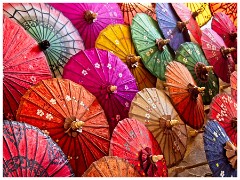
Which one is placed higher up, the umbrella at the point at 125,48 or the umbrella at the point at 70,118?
the umbrella at the point at 125,48

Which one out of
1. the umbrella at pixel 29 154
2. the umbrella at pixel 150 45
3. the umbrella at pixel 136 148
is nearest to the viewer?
the umbrella at pixel 29 154

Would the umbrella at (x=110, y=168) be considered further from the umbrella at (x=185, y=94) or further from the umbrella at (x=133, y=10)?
the umbrella at (x=133, y=10)

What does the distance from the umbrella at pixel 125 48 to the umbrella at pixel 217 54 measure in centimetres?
145

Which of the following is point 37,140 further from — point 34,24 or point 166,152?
point 166,152

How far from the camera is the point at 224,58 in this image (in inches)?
242

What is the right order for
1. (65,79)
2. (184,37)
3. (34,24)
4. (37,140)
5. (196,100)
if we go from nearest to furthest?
(37,140) → (65,79) → (34,24) → (196,100) → (184,37)

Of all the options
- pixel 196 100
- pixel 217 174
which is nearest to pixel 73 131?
pixel 217 174

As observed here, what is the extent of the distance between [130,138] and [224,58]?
11.4 feet

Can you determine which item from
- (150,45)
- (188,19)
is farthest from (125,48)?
(188,19)

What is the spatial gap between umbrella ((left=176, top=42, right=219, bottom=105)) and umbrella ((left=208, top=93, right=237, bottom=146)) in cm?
65

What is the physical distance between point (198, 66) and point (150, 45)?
987mm

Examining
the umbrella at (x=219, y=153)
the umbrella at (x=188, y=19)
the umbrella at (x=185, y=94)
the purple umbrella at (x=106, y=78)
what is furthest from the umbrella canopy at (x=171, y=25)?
the umbrella at (x=219, y=153)

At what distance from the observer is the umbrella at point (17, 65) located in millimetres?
3127

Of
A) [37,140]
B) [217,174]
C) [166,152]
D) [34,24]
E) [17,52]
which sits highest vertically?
[34,24]
